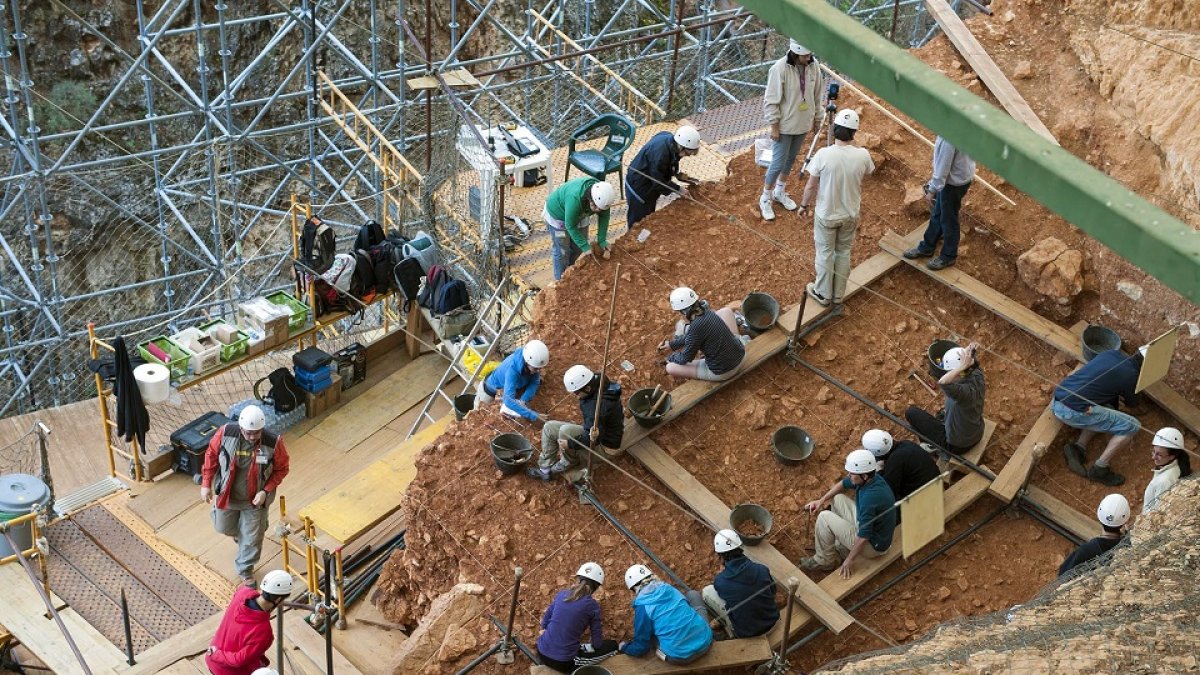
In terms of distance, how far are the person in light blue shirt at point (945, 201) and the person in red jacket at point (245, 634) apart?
6.98 m

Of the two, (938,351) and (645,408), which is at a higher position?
(645,408)

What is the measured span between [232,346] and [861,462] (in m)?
7.19

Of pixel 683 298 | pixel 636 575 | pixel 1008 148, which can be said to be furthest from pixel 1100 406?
pixel 1008 148

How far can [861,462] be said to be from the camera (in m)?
11.1

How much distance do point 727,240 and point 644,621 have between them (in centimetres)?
525

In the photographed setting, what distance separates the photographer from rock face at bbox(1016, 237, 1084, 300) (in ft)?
44.9

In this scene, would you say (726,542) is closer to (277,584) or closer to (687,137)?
(277,584)

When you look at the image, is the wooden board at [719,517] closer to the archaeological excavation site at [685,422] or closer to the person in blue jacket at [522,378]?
the archaeological excavation site at [685,422]

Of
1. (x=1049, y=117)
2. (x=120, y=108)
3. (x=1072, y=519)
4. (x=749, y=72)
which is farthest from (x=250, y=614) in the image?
(x=120, y=108)

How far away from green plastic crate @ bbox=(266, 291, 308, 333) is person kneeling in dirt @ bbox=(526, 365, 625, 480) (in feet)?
14.3

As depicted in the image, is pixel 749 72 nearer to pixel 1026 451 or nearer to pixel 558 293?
pixel 558 293

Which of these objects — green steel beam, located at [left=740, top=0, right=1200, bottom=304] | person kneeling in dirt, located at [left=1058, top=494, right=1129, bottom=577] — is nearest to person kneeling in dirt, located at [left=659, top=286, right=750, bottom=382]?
person kneeling in dirt, located at [left=1058, top=494, right=1129, bottom=577]

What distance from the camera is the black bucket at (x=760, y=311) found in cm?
1372

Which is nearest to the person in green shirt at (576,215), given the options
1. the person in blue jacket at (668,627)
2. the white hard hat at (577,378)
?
the white hard hat at (577,378)
